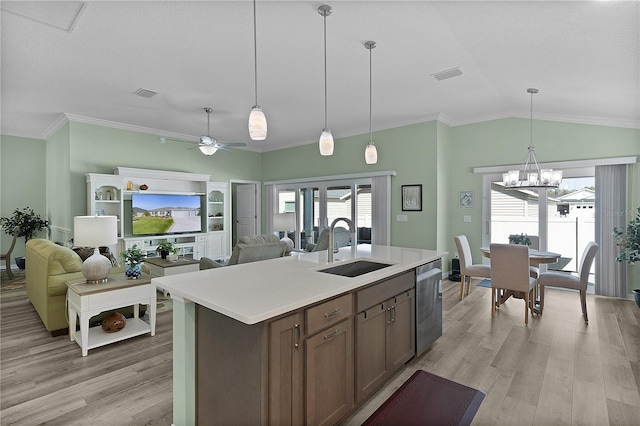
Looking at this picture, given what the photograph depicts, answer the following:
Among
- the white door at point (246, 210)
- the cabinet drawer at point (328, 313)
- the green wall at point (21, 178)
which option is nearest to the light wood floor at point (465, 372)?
the cabinet drawer at point (328, 313)

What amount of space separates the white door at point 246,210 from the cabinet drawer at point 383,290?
6429mm

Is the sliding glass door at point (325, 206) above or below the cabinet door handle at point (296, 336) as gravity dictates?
above

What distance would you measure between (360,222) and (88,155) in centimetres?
518

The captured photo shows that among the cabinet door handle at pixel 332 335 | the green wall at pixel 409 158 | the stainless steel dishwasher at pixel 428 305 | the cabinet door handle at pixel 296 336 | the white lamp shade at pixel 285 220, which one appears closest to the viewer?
the cabinet door handle at pixel 296 336

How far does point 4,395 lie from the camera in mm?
2305

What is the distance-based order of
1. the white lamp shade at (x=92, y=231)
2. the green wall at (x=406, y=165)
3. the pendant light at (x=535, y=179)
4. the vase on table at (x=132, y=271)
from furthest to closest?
the green wall at (x=406, y=165) < the pendant light at (x=535, y=179) < the vase on table at (x=132, y=271) < the white lamp shade at (x=92, y=231)

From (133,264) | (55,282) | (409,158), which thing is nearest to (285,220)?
(409,158)

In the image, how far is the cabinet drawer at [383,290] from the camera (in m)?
2.07

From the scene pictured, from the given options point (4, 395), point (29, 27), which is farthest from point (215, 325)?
point (29, 27)

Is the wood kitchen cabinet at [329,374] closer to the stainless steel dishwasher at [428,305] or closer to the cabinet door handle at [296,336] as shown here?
the cabinet door handle at [296,336]

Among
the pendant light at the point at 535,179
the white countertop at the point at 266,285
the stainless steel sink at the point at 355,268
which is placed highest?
the pendant light at the point at 535,179

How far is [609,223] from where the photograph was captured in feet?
15.6

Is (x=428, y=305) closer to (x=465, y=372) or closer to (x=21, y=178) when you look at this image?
(x=465, y=372)

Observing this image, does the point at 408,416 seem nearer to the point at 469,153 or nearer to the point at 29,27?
the point at 29,27
